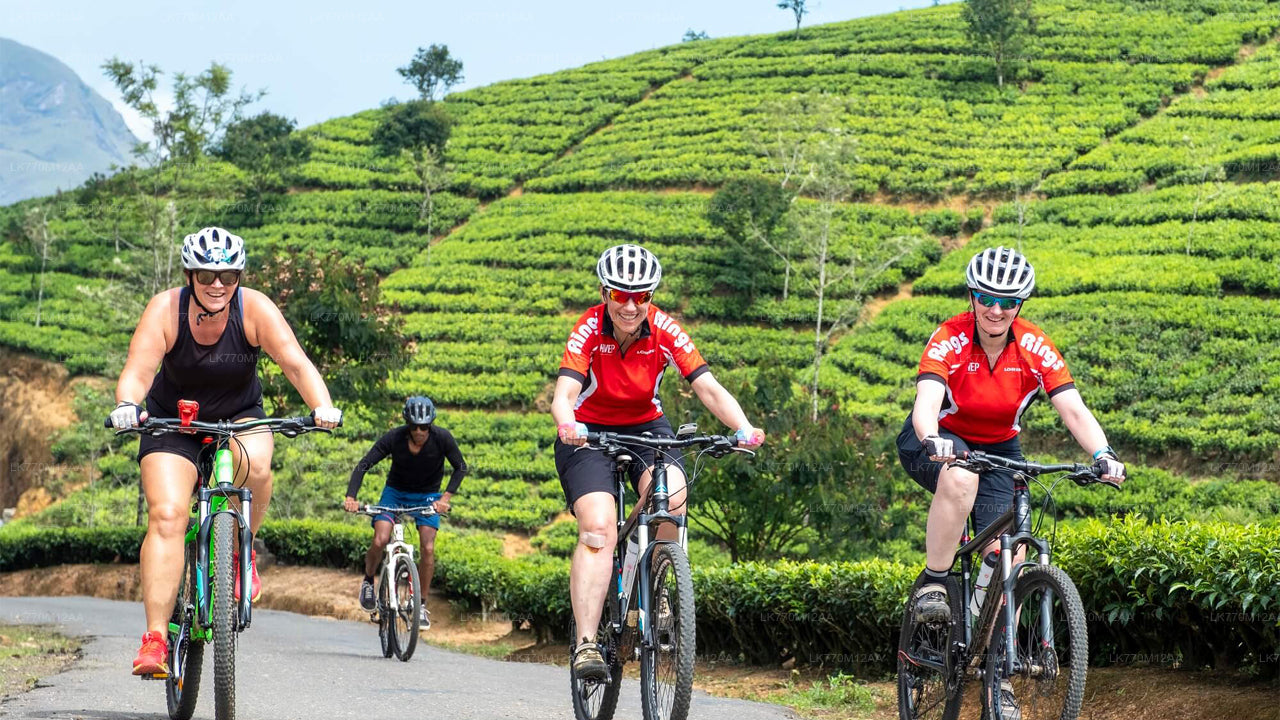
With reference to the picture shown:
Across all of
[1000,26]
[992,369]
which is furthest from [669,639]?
[1000,26]

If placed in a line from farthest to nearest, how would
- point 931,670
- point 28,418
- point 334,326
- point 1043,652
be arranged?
1. point 28,418
2. point 334,326
3. point 931,670
4. point 1043,652

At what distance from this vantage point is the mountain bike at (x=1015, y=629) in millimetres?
5293

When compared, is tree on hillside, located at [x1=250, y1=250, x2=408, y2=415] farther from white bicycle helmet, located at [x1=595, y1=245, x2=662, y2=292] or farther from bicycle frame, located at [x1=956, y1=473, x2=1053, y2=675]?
bicycle frame, located at [x1=956, y1=473, x2=1053, y2=675]

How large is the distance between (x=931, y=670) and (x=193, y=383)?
386cm

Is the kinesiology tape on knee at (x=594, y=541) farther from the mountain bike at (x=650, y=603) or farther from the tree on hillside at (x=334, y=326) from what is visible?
the tree on hillside at (x=334, y=326)

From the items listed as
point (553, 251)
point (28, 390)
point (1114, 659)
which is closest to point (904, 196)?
point (553, 251)

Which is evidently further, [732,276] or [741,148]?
[741,148]

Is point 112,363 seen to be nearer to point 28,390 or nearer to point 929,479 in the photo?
point 28,390

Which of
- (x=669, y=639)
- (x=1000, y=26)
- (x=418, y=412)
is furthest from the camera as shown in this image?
(x=1000, y=26)

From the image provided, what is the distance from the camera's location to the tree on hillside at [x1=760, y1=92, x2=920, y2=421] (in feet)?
→ 136

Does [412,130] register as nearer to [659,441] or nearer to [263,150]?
[263,150]

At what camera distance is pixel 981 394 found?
642cm

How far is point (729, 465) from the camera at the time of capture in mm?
17406

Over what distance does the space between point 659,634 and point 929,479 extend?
5.02ft
